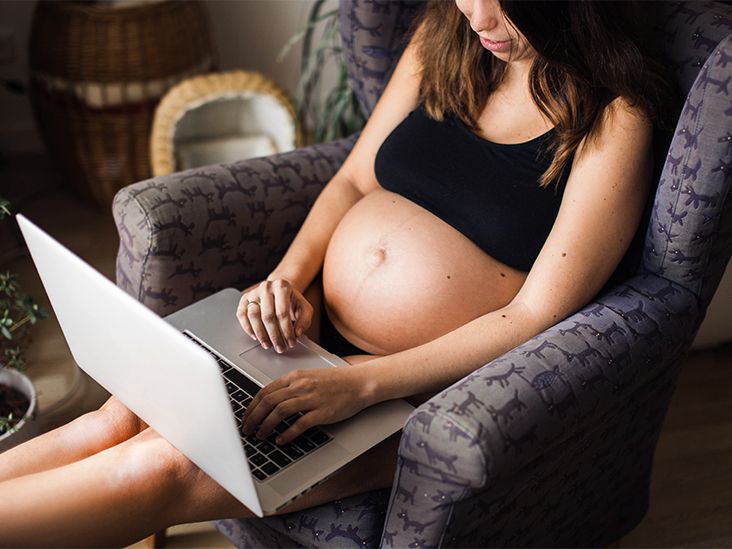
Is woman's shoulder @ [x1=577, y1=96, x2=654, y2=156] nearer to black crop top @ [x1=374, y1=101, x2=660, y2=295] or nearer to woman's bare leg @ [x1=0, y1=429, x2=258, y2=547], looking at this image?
black crop top @ [x1=374, y1=101, x2=660, y2=295]

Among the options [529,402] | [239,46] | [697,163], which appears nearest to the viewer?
[529,402]

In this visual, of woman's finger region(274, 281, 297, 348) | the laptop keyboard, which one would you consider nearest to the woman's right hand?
woman's finger region(274, 281, 297, 348)

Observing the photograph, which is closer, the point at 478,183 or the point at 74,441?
the point at 74,441

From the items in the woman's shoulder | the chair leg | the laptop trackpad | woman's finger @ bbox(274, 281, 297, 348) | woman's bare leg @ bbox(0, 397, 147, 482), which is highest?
the woman's shoulder

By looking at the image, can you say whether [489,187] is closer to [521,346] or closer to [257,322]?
[521,346]

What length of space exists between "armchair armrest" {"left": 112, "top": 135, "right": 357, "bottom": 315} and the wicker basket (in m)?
1.02

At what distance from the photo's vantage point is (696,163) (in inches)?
45.8

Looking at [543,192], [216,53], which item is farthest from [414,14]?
[216,53]

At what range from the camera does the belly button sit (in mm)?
1325

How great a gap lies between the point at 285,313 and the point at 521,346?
0.36m

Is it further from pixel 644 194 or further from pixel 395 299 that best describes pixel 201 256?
pixel 644 194

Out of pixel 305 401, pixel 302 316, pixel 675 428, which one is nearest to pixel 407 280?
pixel 302 316

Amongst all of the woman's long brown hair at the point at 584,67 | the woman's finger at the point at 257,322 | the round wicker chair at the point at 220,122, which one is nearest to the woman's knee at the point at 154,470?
the woman's finger at the point at 257,322

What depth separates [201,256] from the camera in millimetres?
1426
